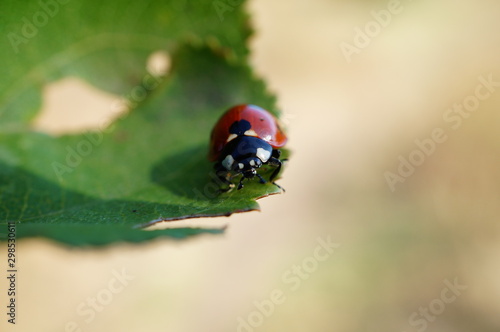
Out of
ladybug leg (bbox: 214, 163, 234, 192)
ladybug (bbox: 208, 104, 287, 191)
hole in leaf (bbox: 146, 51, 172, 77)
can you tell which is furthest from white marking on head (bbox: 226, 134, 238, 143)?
hole in leaf (bbox: 146, 51, 172, 77)

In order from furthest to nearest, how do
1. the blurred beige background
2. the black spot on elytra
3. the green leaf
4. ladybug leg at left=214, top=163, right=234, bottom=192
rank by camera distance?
the blurred beige background
the black spot on elytra
ladybug leg at left=214, top=163, right=234, bottom=192
the green leaf

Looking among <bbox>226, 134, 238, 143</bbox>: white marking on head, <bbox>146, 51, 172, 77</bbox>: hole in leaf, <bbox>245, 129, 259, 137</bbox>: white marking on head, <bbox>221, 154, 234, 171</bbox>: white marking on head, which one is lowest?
<bbox>221, 154, 234, 171</bbox>: white marking on head

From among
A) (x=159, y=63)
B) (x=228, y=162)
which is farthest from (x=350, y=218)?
(x=159, y=63)

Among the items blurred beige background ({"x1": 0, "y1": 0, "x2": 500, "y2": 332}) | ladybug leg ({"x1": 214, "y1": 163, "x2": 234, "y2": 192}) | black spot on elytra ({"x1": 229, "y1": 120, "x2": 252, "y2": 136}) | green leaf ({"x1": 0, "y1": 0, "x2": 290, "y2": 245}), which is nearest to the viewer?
green leaf ({"x1": 0, "y1": 0, "x2": 290, "y2": 245})

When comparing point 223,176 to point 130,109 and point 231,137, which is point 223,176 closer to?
point 231,137

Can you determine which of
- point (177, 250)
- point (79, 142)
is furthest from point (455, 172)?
point (79, 142)

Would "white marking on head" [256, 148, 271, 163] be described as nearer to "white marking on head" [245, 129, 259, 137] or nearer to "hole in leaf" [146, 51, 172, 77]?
"white marking on head" [245, 129, 259, 137]

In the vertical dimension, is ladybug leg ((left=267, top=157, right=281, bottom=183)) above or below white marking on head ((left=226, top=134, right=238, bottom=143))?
below
